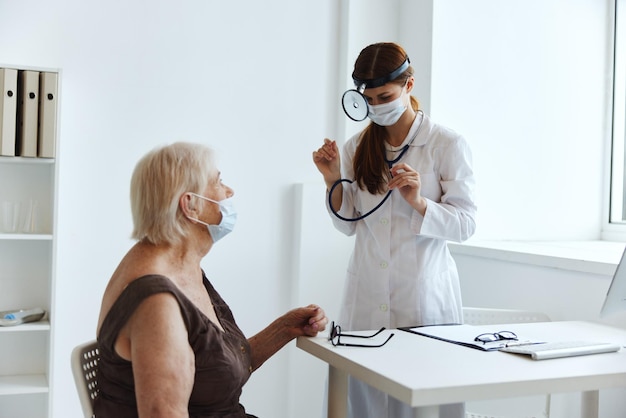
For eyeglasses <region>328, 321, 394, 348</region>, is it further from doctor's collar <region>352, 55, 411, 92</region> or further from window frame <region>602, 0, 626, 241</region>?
window frame <region>602, 0, 626, 241</region>

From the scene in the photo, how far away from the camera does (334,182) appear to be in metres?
2.27

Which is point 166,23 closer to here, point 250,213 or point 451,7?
point 250,213

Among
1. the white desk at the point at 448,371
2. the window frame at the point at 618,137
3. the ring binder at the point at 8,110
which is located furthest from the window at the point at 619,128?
the ring binder at the point at 8,110

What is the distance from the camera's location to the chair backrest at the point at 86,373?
155cm

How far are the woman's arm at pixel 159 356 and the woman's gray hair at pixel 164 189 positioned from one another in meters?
0.21

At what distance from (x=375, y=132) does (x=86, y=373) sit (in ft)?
3.72

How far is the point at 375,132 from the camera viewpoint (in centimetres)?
228

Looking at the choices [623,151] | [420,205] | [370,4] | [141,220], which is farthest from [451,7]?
[141,220]

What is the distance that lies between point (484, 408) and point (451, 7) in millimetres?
1712

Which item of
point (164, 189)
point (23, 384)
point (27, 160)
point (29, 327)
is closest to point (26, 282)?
point (29, 327)

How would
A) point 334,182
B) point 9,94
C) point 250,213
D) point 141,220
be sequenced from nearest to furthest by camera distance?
1. point 141,220
2. point 334,182
3. point 9,94
4. point 250,213

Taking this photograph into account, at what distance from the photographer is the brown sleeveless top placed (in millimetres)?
1469

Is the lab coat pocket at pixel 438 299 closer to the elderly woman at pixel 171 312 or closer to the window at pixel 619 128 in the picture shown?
the elderly woman at pixel 171 312

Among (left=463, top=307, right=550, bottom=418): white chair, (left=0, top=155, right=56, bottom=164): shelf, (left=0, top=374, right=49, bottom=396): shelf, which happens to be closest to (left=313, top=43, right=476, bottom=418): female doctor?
(left=463, top=307, right=550, bottom=418): white chair
